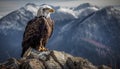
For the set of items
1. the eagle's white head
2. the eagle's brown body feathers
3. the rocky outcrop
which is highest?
the eagle's white head

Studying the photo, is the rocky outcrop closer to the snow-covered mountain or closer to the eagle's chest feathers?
the eagle's chest feathers

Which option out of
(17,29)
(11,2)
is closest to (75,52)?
(17,29)

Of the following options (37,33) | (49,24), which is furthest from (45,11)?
(37,33)

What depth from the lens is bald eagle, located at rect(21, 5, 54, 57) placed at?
15.5ft

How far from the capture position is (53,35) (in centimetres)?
505

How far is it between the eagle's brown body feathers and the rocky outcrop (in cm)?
17

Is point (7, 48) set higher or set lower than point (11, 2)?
lower

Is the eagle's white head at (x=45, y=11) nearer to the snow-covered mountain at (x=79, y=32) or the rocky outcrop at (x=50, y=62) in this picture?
the snow-covered mountain at (x=79, y=32)

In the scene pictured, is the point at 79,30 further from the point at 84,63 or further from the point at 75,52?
the point at 84,63

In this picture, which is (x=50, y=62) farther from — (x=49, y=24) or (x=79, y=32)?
(x=79, y=32)

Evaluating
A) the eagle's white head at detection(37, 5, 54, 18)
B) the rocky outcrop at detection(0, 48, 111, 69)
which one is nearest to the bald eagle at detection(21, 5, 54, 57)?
the eagle's white head at detection(37, 5, 54, 18)

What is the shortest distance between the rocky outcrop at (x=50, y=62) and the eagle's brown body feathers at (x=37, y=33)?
170mm

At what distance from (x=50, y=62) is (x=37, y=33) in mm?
466

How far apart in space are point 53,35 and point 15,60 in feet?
2.67
